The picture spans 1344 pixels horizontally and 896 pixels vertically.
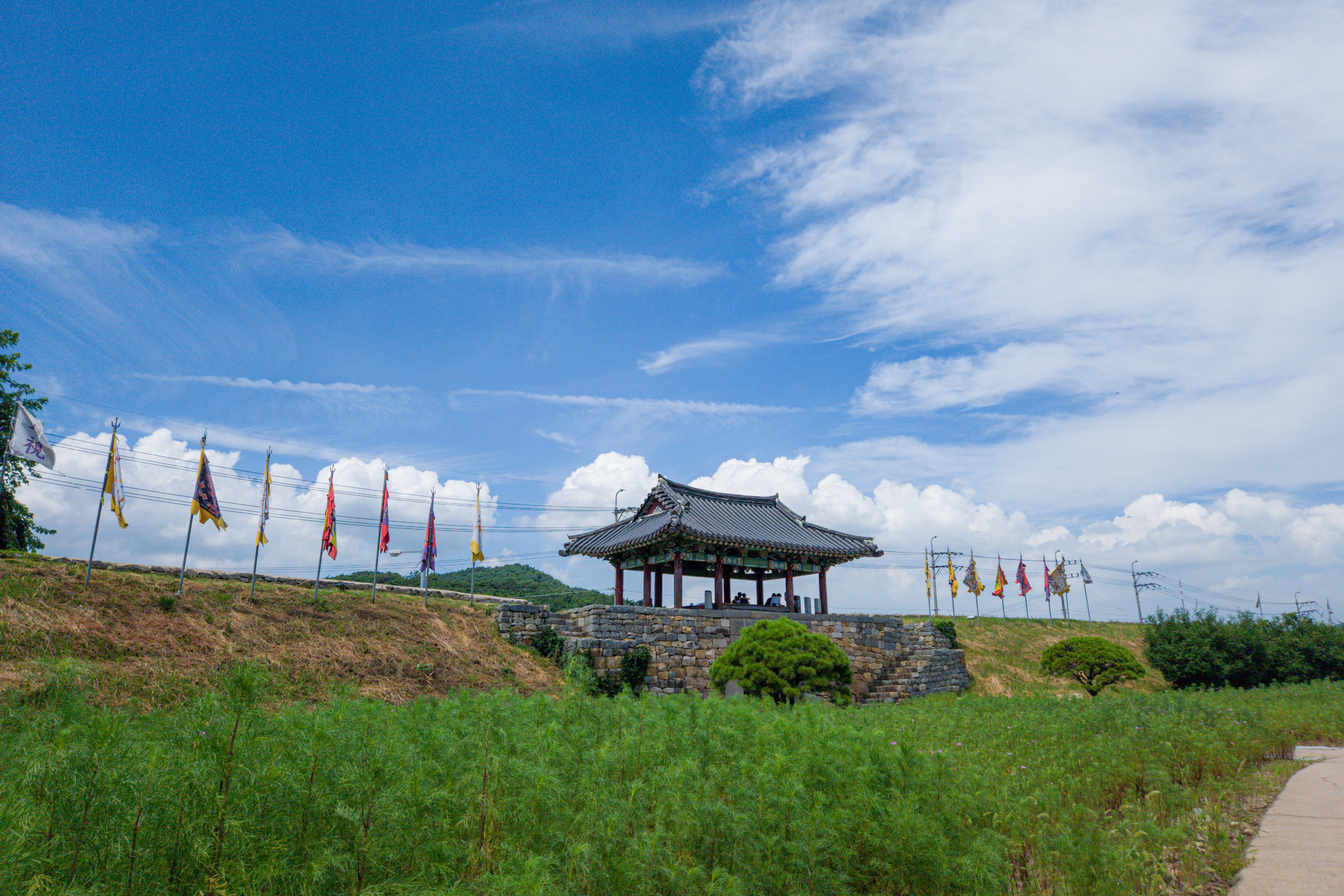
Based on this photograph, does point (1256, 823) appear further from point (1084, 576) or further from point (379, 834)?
point (1084, 576)

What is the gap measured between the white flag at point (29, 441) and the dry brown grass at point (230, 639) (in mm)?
2186

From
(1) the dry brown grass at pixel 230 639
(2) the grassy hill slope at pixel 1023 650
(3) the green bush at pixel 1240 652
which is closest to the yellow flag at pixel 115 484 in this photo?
(1) the dry brown grass at pixel 230 639

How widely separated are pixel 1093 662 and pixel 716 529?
11.9m

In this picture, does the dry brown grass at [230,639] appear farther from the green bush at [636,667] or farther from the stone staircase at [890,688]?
the stone staircase at [890,688]

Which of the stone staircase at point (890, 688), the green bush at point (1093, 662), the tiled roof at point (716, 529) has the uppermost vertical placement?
the tiled roof at point (716, 529)

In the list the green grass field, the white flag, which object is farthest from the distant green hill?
the green grass field

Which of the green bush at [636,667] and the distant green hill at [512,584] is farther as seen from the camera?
the distant green hill at [512,584]

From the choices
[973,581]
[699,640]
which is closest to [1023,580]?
[973,581]

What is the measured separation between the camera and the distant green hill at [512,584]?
38812 mm

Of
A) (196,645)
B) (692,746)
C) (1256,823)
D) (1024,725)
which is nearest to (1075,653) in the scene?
(1024,725)

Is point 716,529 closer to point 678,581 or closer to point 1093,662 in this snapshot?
point 678,581

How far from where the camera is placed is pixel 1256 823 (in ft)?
21.3

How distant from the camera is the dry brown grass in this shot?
1185 cm

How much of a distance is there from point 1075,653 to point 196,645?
22936 mm
